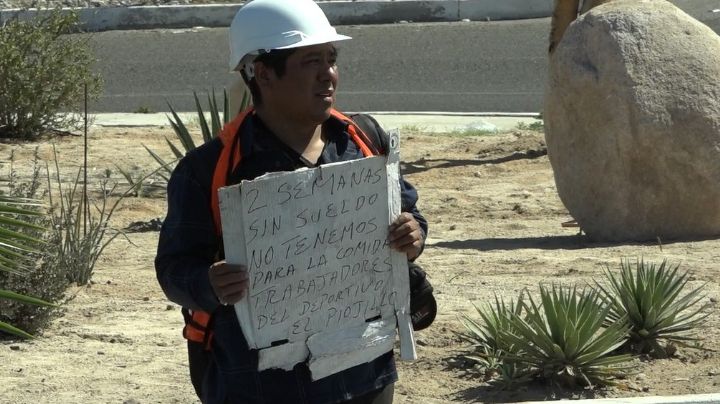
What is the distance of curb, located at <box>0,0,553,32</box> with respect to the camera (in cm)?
1753

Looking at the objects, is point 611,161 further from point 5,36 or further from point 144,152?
point 5,36

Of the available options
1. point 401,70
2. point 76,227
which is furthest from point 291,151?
point 401,70

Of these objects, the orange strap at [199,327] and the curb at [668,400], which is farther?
the curb at [668,400]

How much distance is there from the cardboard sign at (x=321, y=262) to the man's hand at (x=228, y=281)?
31 mm

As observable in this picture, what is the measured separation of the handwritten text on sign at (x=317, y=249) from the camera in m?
2.88

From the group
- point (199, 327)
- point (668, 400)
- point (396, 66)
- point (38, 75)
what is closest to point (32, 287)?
point (668, 400)

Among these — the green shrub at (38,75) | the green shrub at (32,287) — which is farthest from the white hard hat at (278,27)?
the green shrub at (38,75)

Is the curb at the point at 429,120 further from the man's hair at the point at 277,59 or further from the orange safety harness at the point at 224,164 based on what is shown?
the man's hair at the point at 277,59

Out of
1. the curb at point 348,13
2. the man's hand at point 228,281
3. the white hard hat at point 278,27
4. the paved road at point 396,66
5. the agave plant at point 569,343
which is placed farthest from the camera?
the curb at point 348,13

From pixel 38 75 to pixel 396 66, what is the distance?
17.0ft

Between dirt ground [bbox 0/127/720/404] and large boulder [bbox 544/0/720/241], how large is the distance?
0.21 m

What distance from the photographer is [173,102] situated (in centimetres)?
1352

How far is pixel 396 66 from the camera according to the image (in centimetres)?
1510

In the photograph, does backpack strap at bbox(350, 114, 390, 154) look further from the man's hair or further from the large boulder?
the large boulder
